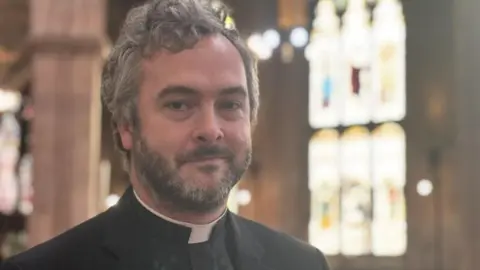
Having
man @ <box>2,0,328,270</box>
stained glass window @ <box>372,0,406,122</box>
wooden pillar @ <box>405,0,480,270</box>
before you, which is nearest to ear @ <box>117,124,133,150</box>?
man @ <box>2,0,328,270</box>

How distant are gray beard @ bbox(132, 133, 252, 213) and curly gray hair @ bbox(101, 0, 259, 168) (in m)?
0.06

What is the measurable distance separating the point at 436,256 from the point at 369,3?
3204 millimetres

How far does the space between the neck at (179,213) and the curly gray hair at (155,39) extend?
7cm

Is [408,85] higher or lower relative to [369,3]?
lower

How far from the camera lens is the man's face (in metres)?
1.16

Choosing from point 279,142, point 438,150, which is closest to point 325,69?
point 279,142

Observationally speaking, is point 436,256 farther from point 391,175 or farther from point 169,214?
point 169,214

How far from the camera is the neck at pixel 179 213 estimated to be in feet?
3.98

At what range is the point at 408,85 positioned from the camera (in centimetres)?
935

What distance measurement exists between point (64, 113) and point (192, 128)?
3.49 meters

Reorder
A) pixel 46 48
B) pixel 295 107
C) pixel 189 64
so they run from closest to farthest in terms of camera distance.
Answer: pixel 189 64
pixel 46 48
pixel 295 107

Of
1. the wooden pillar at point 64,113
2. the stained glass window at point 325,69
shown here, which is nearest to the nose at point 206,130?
the wooden pillar at point 64,113

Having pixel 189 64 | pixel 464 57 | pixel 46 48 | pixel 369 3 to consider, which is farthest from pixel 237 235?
pixel 369 3

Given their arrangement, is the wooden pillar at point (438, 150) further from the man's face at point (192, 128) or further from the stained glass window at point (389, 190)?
the man's face at point (192, 128)
